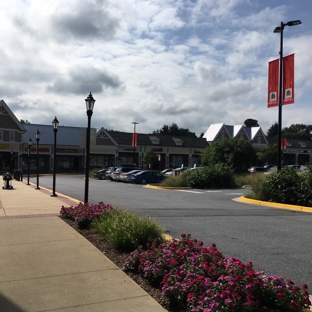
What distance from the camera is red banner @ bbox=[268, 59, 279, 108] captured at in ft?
59.9

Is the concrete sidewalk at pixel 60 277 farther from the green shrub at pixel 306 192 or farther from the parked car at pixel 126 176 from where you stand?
the parked car at pixel 126 176

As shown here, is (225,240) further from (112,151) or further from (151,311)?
(112,151)

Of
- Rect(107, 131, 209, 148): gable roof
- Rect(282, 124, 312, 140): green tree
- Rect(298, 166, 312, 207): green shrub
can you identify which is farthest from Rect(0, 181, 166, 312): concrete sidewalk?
Rect(282, 124, 312, 140): green tree

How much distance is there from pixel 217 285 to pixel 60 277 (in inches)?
99.2

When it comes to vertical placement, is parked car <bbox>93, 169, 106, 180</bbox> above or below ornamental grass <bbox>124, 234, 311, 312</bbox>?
below

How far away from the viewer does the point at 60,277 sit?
18.8ft

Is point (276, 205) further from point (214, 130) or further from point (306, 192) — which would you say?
point (214, 130)

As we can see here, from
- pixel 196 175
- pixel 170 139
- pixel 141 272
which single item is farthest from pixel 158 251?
pixel 170 139

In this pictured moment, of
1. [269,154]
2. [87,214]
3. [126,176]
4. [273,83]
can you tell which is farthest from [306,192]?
[269,154]

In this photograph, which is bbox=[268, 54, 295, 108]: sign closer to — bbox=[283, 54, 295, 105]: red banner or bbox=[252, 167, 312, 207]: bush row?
bbox=[283, 54, 295, 105]: red banner

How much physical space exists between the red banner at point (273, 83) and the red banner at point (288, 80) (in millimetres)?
601

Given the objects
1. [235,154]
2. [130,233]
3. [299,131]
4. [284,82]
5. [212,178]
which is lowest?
[212,178]

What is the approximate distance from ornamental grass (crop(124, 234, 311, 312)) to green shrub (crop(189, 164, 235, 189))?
2321cm

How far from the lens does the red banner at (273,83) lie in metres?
18.3
